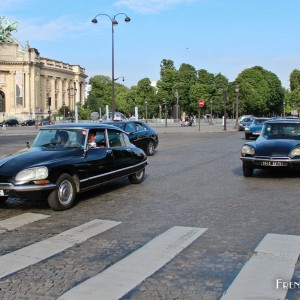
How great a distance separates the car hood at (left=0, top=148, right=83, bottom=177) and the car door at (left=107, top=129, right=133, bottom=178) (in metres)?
1.49

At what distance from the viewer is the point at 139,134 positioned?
61.4 ft

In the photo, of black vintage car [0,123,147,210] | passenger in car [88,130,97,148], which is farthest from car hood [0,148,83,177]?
passenger in car [88,130,97,148]

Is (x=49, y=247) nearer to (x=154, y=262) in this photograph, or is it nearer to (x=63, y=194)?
(x=154, y=262)

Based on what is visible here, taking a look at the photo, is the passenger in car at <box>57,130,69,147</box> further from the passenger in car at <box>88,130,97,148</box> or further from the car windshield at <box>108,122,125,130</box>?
the car windshield at <box>108,122,125,130</box>

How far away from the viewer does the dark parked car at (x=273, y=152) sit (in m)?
11.4

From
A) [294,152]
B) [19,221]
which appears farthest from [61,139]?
[294,152]

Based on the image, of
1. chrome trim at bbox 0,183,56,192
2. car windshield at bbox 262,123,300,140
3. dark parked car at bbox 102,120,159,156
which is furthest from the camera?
dark parked car at bbox 102,120,159,156

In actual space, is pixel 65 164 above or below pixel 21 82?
below

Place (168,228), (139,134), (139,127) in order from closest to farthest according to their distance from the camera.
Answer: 1. (168,228)
2. (139,134)
3. (139,127)

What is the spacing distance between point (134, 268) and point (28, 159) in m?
3.82

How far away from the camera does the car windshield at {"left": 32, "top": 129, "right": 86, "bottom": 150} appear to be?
903cm

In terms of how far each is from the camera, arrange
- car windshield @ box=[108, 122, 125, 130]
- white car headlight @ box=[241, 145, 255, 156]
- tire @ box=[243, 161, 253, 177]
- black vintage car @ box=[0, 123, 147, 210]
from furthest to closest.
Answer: car windshield @ box=[108, 122, 125, 130], tire @ box=[243, 161, 253, 177], white car headlight @ box=[241, 145, 255, 156], black vintage car @ box=[0, 123, 147, 210]

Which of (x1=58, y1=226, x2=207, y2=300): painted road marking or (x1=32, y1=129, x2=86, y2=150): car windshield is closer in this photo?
(x1=58, y1=226, x2=207, y2=300): painted road marking

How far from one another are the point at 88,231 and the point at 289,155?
6537 millimetres
